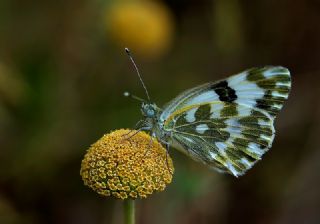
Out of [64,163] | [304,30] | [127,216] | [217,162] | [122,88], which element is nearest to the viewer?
[127,216]

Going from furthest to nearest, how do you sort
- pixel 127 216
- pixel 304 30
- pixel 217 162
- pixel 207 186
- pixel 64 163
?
pixel 304 30, pixel 207 186, pixel 64 163, pixel 217 162, pixel 127 216

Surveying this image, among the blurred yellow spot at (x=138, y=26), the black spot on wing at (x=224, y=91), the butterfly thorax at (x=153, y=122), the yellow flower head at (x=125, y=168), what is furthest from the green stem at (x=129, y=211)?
the blurred yellow spot at (x=138, y=26)

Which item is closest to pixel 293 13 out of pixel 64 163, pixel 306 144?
pixel 306 144

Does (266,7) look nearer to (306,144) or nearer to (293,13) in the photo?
(293,13)

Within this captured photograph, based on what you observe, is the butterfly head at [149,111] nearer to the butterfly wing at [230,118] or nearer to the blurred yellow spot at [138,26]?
the butterfly wing at [230,118]

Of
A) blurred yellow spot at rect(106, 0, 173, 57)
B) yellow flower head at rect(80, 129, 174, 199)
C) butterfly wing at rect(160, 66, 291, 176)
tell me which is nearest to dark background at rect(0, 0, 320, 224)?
blurred yellow spot at rect(106, 0, 173, 57)

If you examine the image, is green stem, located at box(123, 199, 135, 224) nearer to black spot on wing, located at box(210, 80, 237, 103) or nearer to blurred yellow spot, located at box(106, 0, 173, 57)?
black spot on wing, located at box(210, 80, 237, 103)

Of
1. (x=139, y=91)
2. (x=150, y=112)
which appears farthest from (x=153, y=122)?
(x=139, y=91)

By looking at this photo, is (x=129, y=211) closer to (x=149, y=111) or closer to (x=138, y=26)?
(x=149, y=111)
